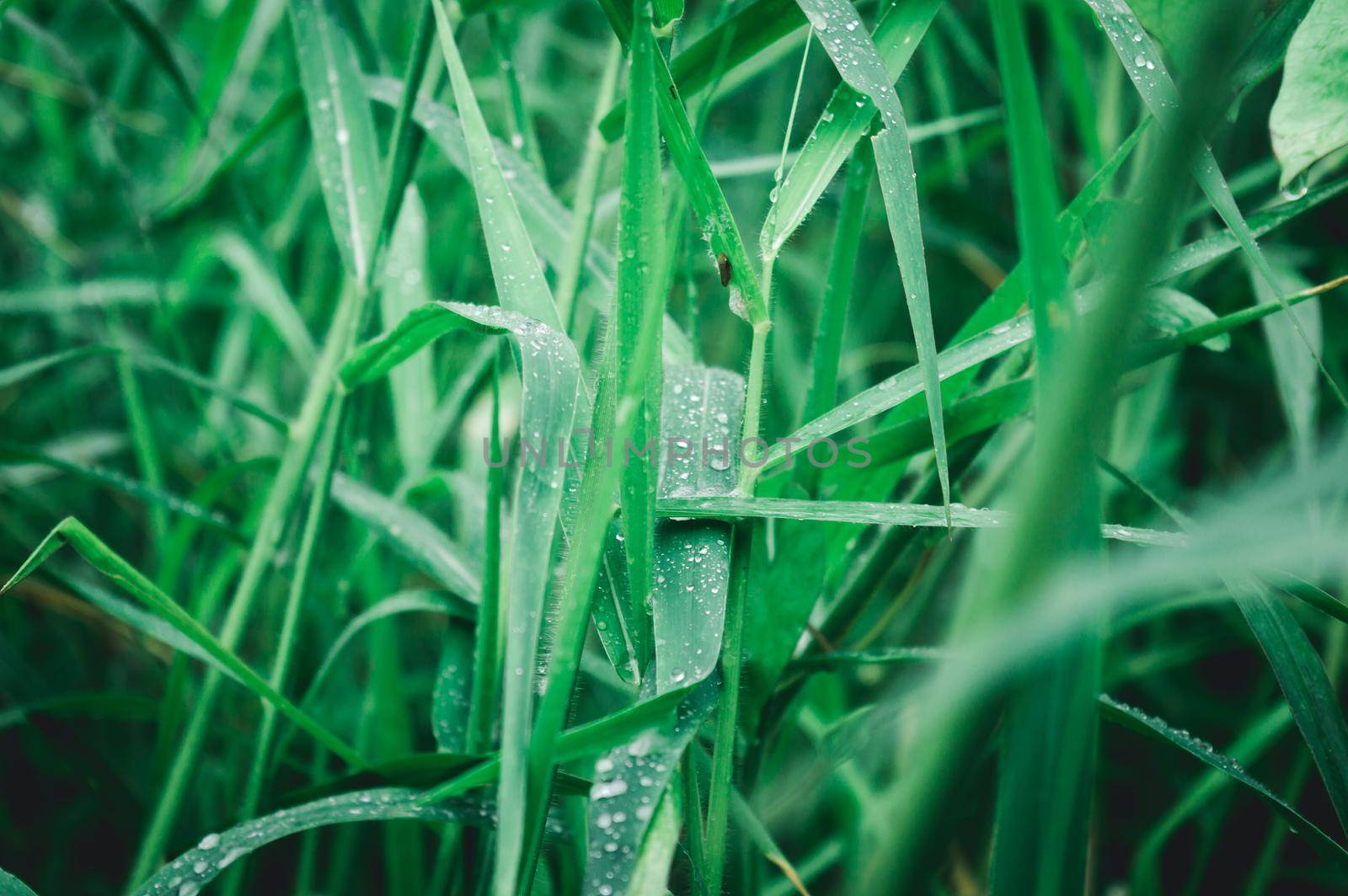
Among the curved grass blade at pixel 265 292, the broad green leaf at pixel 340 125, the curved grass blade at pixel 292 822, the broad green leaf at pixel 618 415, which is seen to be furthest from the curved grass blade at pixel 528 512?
the curved grass blade at pixel 265 292

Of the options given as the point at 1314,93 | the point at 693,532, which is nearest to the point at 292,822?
the point at 693,532

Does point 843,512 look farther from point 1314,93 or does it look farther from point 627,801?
point 1314,93

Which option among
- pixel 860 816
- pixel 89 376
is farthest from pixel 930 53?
pixel 89 376

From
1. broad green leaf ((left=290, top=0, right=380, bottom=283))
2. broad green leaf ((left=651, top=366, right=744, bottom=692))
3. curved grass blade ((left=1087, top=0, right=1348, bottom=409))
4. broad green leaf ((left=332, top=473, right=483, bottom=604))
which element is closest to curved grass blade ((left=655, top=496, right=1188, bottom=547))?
broad green leaf ((left=651, top=366, right=744, bottom=692))

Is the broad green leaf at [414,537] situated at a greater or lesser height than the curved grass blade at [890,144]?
lesser

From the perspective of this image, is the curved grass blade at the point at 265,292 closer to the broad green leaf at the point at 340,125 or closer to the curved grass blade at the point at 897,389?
the broad green leaf at the point at 340,125

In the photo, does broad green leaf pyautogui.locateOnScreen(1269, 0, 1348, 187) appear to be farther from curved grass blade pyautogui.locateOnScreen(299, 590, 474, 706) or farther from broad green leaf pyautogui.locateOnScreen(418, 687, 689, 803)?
curved grass blade pyautogui.locateOnScreen(299, 590, 474, 706)
